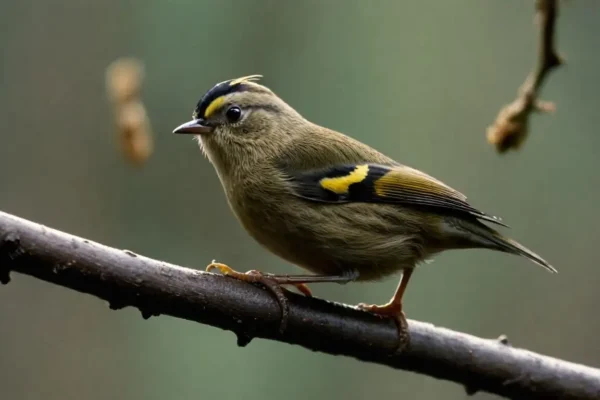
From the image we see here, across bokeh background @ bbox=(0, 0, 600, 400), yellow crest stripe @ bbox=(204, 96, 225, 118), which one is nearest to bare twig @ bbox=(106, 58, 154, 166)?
yellow crest stripe @ bbox=(204, 96, 225, 118)

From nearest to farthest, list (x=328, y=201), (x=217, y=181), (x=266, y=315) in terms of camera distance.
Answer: (x=266, y=315)
(x=328, y=201)
(x=217, y=181)

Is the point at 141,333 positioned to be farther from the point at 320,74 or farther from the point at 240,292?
the point at 240,292

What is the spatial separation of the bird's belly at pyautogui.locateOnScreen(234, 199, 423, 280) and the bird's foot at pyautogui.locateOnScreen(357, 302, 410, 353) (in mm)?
139

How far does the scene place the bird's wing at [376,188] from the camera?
3072 millimetres

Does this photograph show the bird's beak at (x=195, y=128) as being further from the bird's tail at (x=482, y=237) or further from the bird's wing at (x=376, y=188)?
the bird's tail at (x=482, y=237)

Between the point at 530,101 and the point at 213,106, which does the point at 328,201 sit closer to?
the point at 213,106

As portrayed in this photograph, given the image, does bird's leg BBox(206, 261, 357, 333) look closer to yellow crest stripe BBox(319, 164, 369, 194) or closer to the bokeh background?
yellow crest stripe BBox(319, 164, 369, 194)

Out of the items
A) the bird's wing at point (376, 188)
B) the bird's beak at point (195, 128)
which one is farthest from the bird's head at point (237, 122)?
the bird's wing at point (376, 188)

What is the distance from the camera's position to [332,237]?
2938mm

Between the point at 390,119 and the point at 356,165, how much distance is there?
314 centimetres

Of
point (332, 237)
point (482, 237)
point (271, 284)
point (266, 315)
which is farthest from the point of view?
point (482, 237)

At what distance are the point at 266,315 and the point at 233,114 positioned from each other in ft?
4.03

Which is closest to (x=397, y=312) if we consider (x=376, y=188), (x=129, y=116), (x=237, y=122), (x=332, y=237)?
(x=332, y=237)

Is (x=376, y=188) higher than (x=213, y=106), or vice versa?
(x=213, y=106)
